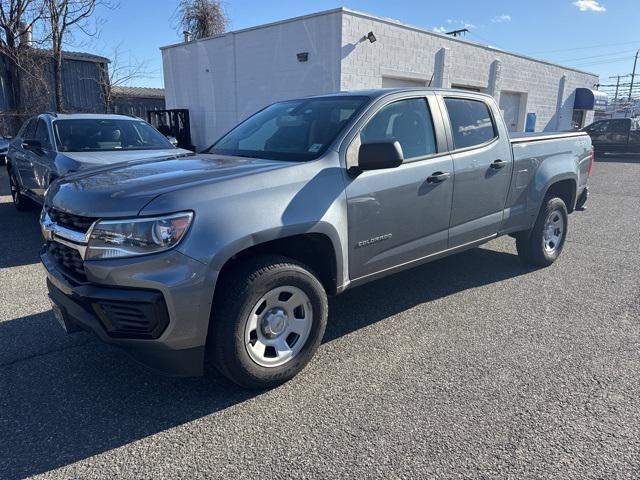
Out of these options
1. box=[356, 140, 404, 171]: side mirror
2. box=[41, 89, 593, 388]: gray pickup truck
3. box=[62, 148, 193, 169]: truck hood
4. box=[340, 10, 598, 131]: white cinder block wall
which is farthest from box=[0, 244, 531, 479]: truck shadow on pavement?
box=[340, 10, 598, 131]: white cinder block wall

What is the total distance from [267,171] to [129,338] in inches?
50.1

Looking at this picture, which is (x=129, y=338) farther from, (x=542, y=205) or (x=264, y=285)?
(x=542, y=205)

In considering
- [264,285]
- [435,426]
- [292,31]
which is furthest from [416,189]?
[292,31]

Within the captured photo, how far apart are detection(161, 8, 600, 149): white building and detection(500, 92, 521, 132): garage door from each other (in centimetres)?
4

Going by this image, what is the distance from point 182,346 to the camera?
8.73 ft

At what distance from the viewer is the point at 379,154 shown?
3.19 meters

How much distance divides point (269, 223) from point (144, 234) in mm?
709

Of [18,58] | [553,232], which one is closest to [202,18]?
[18,58]

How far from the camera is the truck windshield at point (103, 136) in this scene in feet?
22.6

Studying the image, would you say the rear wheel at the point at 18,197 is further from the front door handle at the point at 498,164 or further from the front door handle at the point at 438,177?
the front door handle at the point at 498,164

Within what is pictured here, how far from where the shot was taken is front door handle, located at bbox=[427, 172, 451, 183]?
387 cm

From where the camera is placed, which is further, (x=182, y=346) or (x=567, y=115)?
(x=567, y=115)

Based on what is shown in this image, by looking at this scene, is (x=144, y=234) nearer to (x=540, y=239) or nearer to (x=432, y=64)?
(x=540, y=239)

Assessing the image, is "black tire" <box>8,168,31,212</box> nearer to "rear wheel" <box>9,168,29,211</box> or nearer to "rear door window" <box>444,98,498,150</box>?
"rear wheel" <box>9,168,29,211</box>
